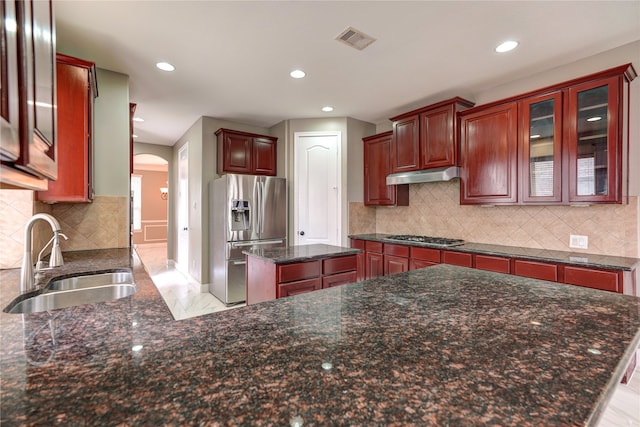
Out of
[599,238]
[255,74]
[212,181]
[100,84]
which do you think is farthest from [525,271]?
[100,84]

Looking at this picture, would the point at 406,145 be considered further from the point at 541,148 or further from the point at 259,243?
the point at 259,243

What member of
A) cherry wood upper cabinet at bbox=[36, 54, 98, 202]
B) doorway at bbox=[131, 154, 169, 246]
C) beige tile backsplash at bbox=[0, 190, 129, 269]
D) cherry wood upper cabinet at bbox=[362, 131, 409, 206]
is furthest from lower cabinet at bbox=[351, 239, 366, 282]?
doorway at bbox=[131, 154, 169, 246]

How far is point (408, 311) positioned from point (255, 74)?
112 inches

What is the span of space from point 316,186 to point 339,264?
80.4 inches

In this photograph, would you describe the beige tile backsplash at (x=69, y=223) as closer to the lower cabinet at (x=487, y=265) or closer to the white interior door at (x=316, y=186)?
the white interior door at (x=316, y=186)

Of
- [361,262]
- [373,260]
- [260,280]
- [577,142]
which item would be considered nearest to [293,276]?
[260,280]

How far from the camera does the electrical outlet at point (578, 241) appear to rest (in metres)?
2.62

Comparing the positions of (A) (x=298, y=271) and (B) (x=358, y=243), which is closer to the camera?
(A) (x=298, y=271)

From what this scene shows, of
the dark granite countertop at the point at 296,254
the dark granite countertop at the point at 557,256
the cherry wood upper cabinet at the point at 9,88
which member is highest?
the cherry wood upper cabinet at the point at 9,88

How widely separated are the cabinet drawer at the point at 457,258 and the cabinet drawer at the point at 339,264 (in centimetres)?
105

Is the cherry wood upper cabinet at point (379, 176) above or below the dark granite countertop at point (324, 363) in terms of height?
above

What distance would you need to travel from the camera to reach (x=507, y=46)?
245 cm

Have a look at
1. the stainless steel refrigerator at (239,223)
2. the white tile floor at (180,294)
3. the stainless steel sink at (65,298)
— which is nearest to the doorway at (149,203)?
the white tile floor at (180,294)

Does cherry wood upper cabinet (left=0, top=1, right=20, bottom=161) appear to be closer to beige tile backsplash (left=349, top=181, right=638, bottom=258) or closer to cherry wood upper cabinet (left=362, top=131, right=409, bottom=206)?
beige tile backsplash (left=349, top=181, right=638, bottom=258)
